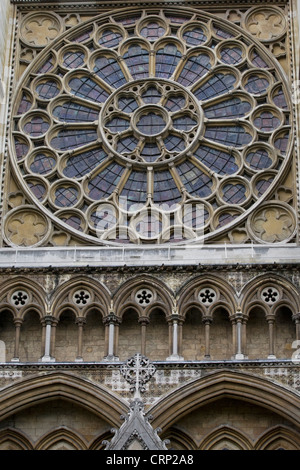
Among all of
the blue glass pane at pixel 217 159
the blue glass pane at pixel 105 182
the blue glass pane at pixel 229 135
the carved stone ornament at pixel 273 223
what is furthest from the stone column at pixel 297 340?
the blue glass pane at pixel 105 182

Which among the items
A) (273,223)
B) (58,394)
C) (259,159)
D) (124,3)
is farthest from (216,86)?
(58,394)

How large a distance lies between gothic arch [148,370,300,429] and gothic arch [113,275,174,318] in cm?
190

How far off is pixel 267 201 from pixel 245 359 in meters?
4.63

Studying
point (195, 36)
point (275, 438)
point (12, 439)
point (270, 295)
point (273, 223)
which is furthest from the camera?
point (195, 36)

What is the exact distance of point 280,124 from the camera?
31438 mm

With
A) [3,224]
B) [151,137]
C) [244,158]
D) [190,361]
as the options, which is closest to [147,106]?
[151,137]

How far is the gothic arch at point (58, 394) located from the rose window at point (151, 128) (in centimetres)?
401

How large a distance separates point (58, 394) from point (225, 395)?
11.7 ft

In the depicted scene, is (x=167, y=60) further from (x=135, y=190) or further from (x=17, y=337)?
(x=17, y=337)

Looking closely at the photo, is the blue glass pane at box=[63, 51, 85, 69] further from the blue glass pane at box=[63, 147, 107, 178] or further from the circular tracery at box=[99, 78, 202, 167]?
the blue glass pane at box=[63, 147, 107, 178]

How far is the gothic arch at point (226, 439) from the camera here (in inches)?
1080

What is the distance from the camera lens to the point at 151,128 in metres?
31.7

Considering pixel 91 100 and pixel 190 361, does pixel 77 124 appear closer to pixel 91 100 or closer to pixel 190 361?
pixel 91 100

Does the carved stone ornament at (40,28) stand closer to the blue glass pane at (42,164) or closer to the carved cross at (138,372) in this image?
the blue glass pane at (42,164)
